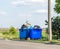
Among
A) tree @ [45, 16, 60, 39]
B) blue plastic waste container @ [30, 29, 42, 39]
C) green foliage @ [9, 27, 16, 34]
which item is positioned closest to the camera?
blue plastic waste container @ [30, 29, 42, 39]

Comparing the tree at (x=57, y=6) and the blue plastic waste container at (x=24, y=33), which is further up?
the tree at (x=57, y=6)

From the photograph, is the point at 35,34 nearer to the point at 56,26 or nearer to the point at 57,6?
the point at 56,26

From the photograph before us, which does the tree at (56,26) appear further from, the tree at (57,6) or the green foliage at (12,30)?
the green foliage at (12,30)

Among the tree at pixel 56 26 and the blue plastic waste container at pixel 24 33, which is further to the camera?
the tree at pixel 56 26

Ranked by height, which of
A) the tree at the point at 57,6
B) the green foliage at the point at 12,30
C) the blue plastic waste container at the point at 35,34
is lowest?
the blue plastic waste container at the point at 35,34

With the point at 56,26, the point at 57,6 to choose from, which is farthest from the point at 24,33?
the point at 57,6

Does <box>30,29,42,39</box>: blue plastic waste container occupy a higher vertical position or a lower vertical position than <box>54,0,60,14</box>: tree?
lower

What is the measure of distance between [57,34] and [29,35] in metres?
3.91

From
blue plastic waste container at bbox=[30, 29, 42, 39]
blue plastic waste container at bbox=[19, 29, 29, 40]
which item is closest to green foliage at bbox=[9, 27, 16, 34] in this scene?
blue plastic waste container at bbox=[19, 29, 29, 40]

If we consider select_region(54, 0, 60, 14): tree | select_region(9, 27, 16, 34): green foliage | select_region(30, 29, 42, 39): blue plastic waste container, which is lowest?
select_region(30, 29, 42, 39): blue plastic waste container

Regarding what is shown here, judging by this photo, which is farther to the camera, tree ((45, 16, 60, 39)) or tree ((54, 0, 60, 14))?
tree ((54, 0, 60, 14))

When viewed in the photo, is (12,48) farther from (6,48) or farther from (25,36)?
(25,36)

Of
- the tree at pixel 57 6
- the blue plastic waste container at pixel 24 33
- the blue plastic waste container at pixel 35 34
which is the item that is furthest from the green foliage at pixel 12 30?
the blue plastic waste container at pixel 35 34

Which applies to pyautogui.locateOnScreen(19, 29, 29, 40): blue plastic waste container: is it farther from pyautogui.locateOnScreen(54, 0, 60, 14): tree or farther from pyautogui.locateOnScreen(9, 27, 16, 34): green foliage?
pyautogui.locateOnScreen(9, 27, 16, 34): green foliage
